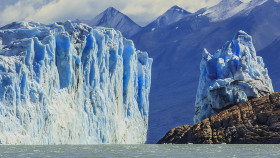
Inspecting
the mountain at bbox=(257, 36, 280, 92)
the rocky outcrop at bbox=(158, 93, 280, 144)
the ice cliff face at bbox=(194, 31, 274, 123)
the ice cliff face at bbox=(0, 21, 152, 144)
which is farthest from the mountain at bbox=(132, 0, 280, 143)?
the rocky outcrop at bbox=(158, 93, 280, 144)

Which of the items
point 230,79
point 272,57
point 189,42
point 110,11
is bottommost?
point 230,79

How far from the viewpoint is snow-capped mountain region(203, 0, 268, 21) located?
18250 centimetres

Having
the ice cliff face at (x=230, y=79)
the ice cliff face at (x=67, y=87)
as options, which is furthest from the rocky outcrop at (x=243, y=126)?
the ice cliff face at (x=67, y=87)

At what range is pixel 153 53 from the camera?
17612cm

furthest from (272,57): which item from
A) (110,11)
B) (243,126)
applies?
(243,126)

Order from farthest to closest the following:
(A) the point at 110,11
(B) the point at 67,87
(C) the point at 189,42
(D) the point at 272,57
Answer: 1. (A) the point at 110,11
2. (C) the point at 189,42
3. (D) the point at 272,57
4. (B) the point at 67,87

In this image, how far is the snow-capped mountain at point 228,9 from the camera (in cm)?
18250

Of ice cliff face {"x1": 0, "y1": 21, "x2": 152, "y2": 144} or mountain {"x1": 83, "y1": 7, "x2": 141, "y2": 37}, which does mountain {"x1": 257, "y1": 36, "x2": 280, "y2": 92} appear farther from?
ice cliff face {"x1": 0, "y1": 21, "x2": 152, "y2": 144}

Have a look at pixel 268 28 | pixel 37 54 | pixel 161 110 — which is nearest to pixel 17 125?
pixel 37 54

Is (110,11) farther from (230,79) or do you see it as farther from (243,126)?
(243,126)

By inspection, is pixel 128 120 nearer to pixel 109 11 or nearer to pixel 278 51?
pixel 278 51

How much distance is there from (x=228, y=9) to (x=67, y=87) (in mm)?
139132

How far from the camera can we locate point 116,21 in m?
185

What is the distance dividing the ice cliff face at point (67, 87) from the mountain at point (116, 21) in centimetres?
10854
